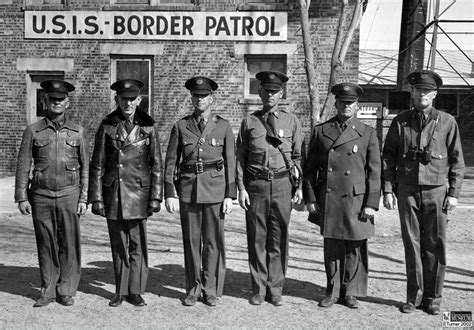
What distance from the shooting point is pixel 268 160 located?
19.3 ft

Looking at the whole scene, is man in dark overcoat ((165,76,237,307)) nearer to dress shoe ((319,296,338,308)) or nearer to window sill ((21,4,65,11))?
Answer: dress shoe ((319,296,338,308))

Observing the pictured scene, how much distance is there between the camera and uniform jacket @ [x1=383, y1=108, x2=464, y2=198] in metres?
5.57

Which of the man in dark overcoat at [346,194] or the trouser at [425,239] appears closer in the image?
the trouser at [425,239]

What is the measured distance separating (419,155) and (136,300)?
118 inches

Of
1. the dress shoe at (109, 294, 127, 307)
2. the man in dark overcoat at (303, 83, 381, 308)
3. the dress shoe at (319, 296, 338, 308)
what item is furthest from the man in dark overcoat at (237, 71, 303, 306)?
the dress shoe at (109, 294, 127, 307)

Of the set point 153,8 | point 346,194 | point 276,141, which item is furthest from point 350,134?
point 153,8

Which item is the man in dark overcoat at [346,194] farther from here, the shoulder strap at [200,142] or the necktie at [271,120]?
the shoulder strap at [200,142]

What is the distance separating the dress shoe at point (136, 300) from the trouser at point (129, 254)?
42 millimetres

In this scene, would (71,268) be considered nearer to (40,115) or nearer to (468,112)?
(40,115)

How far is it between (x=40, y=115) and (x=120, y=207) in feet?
35.8

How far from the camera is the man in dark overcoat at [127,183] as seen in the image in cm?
575

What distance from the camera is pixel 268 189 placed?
5879mm

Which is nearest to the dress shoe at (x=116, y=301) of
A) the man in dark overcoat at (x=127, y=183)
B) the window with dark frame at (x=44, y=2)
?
the man in dark overcoat at (x=127, y=183)

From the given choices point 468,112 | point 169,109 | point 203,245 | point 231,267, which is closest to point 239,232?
point 231,267
